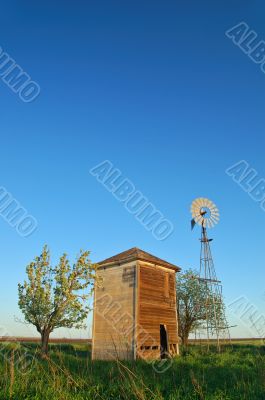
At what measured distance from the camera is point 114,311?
2362cm

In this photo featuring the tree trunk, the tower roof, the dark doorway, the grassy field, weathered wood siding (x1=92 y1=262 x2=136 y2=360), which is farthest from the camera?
the dark doorway

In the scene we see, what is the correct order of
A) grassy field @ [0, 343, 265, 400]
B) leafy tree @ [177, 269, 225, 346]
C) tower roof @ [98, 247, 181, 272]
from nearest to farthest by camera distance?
grassy field @ [0, 343, 265, 400] < tower roof @ [98, 247, 181, 272] < leafy tree @ [177, 269, 225, 346]

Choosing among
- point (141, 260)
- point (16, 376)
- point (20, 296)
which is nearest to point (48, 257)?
point (20, 296)

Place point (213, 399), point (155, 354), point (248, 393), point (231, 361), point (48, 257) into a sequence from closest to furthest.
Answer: point (213, 399) < point (248, 393) < point (231, 361) < point (155, 354) < point (48, 257)

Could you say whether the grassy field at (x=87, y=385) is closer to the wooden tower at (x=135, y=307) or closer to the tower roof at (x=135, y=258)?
the wooden tower at (x=135, y=307)

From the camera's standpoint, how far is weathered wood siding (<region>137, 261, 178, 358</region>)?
2186 centimetres

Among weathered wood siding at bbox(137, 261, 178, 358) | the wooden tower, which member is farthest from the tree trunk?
weathered wood siding at bbox(137, 261, 178, 358)

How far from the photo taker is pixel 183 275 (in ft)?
145

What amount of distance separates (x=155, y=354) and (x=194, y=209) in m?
16.1

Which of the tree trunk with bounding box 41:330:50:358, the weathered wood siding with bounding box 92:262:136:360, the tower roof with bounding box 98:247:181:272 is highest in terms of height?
the tower roof with bounding box 98:247:181:272

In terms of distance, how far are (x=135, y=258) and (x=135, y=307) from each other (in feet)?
10.9

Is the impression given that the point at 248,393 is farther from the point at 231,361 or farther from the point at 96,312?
the point at 96,312

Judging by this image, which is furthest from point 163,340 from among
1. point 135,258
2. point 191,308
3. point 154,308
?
point 191,308

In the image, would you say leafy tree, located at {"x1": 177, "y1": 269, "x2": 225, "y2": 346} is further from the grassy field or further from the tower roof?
the grassy field
